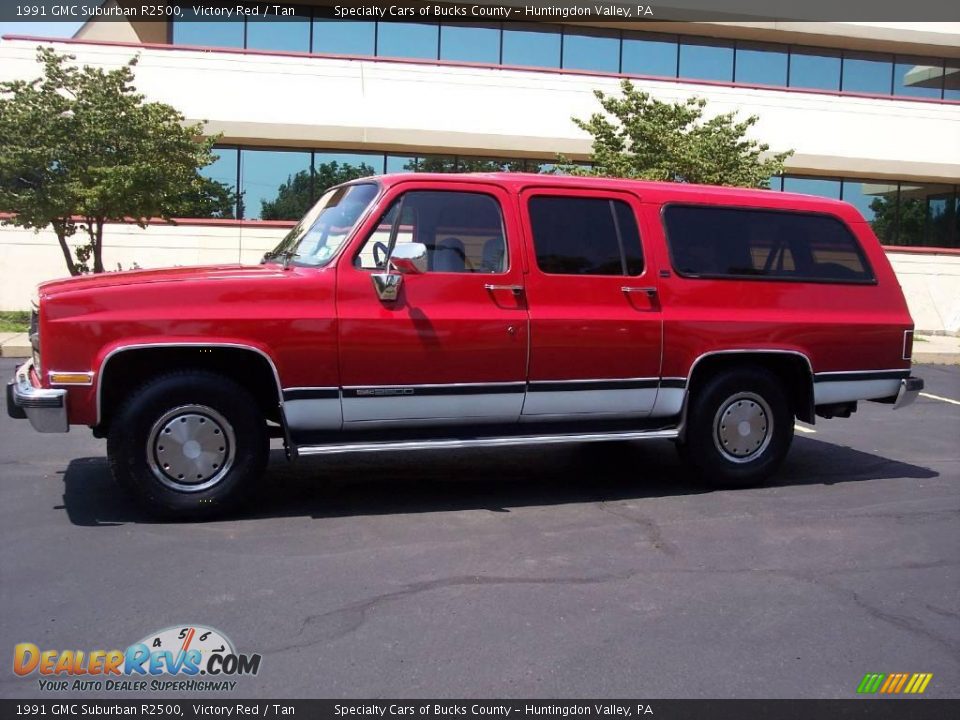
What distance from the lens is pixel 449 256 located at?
5848mm

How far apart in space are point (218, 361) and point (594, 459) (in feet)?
11.0

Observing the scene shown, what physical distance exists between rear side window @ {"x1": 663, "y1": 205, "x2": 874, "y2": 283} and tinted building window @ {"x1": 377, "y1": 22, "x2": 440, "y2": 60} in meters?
16.4

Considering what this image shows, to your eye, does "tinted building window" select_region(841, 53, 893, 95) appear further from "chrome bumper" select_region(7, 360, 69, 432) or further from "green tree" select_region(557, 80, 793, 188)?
"chrome bumper" select_region(7, 360, 69, 432)

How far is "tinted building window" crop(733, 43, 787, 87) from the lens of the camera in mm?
23328

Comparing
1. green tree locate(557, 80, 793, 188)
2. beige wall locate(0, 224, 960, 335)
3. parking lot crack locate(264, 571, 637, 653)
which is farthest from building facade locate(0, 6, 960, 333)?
parking lot crack locate(264, 571, 637, 653)

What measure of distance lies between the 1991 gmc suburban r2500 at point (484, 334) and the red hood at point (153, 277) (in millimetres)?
29

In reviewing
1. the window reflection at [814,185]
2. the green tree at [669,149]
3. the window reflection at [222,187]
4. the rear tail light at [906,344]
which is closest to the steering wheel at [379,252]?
the rear tail light at [906,344]

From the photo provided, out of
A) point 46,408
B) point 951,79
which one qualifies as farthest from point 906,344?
point 951,79

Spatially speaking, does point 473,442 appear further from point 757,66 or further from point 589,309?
point 757,66

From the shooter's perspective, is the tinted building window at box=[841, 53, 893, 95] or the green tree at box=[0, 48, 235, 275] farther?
the tinted building window at box=[841, 53, 893, 95]

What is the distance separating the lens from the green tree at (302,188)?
781 inches

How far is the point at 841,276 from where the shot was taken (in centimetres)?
682

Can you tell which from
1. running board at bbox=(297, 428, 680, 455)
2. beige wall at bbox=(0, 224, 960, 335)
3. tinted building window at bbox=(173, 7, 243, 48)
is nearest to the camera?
running board at bbox=(297, 428, 680, 455)

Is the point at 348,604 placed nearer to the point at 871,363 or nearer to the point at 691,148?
the point at 871,363
